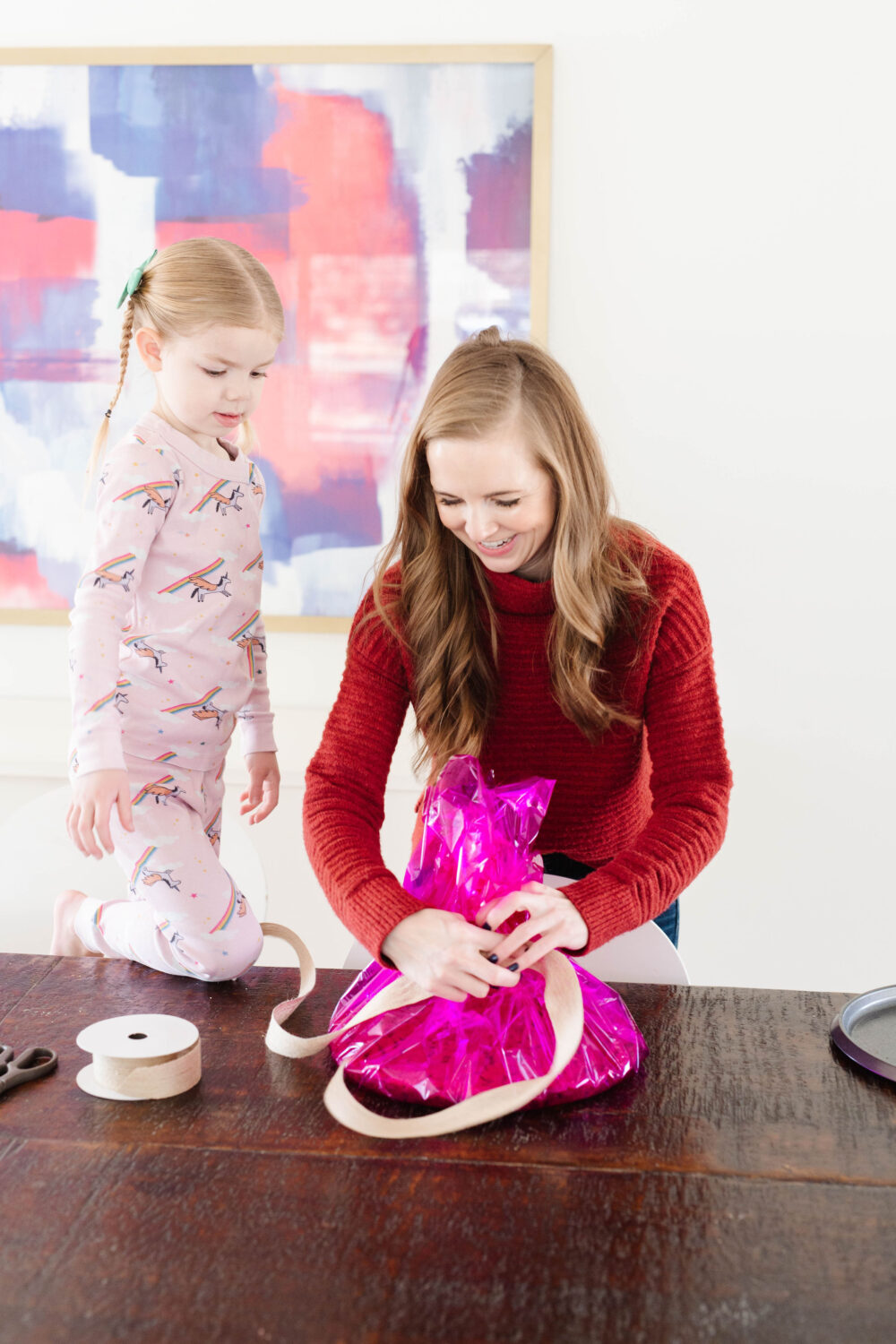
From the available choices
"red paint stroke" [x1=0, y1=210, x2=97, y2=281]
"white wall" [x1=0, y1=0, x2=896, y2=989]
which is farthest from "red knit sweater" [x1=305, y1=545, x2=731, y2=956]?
"red paint stroke" [x1=0, y1=210, x2=97, y2=281]

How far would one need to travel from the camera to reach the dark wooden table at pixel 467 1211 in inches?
28.0

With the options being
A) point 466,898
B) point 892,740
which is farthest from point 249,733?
→ point 892,740

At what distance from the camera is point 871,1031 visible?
1.10 m

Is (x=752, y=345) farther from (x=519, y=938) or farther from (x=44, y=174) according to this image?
(x=519, y=938)

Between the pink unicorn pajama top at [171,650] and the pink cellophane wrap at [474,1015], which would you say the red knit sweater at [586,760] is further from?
the pink unicorn pajama top at [171,650]

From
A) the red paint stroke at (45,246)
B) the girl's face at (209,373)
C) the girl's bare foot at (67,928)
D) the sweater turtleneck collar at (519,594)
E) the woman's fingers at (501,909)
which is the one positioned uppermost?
the red paint stroke at (45,246)

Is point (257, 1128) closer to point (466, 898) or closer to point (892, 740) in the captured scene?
point (466, 898)

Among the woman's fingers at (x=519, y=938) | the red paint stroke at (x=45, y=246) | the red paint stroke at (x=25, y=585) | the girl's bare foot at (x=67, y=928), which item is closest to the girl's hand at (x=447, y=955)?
the woman's fingers at (x=519, y=938)

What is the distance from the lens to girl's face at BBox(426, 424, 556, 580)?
4.28ft

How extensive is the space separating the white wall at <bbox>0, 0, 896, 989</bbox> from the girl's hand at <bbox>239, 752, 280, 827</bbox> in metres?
0.81

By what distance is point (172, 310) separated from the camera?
158 cm

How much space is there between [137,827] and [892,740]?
5.21 feet

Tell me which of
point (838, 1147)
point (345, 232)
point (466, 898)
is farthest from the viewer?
point (345, 232)

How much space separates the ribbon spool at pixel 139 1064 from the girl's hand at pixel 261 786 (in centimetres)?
65
